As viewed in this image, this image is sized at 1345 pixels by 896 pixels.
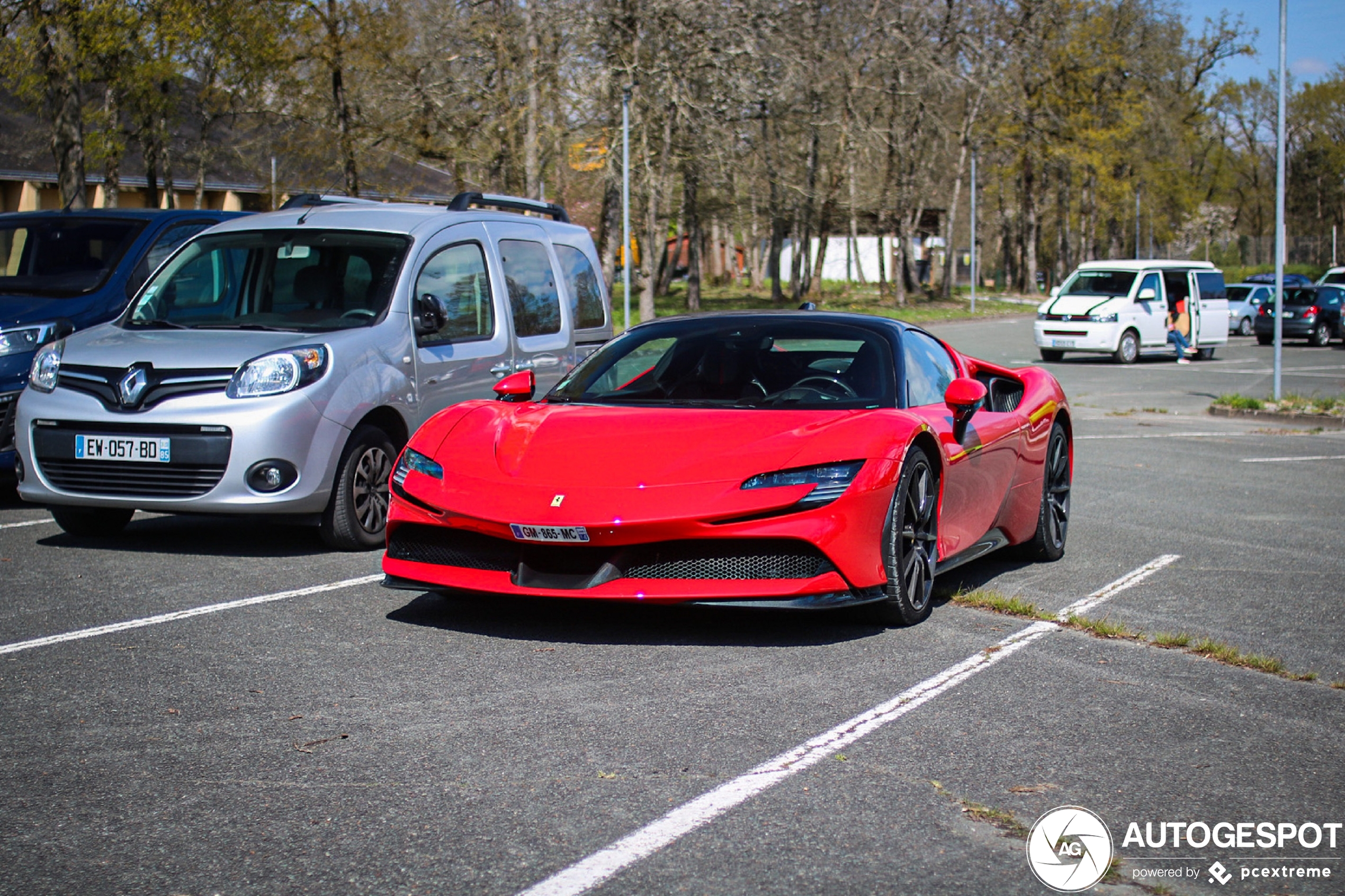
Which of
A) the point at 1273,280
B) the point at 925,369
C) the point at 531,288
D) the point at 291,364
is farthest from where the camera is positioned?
the point at 1273,280

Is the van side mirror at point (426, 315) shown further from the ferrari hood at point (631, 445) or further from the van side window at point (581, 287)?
the ferrari hood at point (631, 445)

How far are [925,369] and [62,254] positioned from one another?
6.65 m

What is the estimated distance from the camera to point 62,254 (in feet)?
33.9

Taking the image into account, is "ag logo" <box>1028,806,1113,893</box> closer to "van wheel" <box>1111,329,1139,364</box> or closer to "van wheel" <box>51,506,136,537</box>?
"van wheel" <box>51,506,136,537</box>

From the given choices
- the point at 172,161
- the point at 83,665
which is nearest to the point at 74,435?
the point at 83,665

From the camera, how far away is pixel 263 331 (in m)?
7.88

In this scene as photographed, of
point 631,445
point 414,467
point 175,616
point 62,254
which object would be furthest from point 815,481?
point 62,254

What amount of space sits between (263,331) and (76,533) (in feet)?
5.26

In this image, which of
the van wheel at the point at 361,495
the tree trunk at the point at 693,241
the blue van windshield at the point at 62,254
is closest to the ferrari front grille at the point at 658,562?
the van wheel at the point at 361,495

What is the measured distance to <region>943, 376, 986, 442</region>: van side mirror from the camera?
20.6ft

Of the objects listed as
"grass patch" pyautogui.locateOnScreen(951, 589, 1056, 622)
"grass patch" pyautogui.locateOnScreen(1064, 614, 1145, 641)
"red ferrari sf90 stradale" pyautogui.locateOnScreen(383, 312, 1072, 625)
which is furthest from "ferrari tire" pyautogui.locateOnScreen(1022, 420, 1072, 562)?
"grass patch" pyautogui.locateOnScreen(1064, 614, 1145, 641)

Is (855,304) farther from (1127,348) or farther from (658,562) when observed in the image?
(658,562)

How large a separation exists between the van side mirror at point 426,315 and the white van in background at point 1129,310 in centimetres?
2322

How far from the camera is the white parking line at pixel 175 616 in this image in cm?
548
